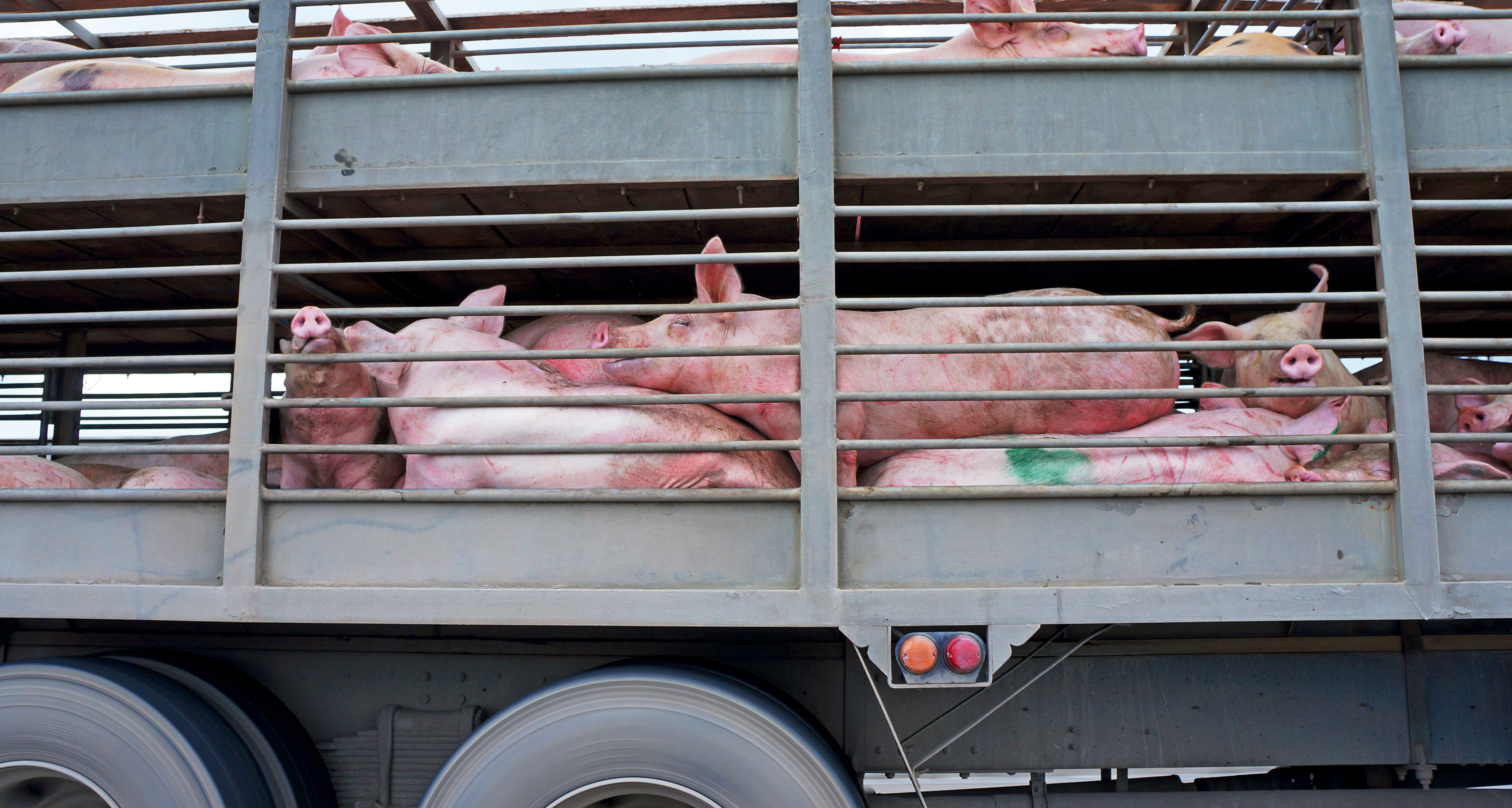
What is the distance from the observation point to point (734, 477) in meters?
2.72

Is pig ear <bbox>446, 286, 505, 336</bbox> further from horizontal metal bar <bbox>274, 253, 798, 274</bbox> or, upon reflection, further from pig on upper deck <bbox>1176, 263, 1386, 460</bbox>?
pig on upper deck <bbox>1176, 263, 1386, 460</bbox>

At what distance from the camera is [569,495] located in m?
2.34

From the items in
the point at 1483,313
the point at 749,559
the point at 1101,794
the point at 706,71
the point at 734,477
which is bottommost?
the point at 1101,794

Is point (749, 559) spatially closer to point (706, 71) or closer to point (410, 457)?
point (410, 457)

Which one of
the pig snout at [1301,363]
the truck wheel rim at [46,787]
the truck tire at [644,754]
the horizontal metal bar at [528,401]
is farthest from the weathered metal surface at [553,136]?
the truck wheel rim at [46,787]

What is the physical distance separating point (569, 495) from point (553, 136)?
3.98ft

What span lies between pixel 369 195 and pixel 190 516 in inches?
47.9

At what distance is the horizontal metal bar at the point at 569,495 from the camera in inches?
91.6

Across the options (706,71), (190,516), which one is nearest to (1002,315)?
(706,71)

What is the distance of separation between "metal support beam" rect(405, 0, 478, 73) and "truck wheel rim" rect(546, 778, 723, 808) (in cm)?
346

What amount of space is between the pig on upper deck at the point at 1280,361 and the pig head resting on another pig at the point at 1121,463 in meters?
0.10

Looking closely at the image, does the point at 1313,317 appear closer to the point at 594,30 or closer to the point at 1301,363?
the point at 1301,363

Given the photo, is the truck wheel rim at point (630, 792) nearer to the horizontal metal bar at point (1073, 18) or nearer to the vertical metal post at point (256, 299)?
the vertical metal post at point (256, 299)

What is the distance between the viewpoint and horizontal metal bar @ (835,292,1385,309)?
2285 mm
